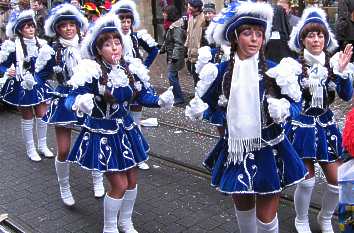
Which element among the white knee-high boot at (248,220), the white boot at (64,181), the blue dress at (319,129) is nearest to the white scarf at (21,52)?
the white boot at (64,181)

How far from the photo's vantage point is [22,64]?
705cm

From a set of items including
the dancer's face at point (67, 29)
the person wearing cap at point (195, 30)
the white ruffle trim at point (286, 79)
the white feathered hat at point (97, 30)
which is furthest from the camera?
the person wearing cap at point (195, 30)

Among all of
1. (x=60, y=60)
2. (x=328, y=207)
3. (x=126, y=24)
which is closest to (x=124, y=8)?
(x=126, y=24)

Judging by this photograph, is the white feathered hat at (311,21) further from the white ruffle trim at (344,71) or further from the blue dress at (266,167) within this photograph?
the blue dress at (266,167)

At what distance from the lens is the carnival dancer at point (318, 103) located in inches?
180

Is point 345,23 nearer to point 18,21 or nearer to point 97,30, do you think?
point 18,21

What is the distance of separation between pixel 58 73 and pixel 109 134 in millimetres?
1733

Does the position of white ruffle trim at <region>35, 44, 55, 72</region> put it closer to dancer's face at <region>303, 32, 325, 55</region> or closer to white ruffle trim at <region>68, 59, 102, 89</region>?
white ruffle trim at <region>68, 59, 102, 89</region>

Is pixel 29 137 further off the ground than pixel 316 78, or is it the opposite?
pixel 316 78

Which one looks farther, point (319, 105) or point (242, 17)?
point (319, 105)

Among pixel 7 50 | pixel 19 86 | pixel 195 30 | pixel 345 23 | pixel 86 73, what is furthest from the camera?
pixel 195 30

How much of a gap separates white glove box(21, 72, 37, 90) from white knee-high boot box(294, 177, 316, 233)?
3898 mm

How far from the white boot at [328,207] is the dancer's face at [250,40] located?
161 centimetres

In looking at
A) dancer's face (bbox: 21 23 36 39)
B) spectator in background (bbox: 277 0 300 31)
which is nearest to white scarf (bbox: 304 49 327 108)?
dancer's face (bbox: 21 23 36 39)
